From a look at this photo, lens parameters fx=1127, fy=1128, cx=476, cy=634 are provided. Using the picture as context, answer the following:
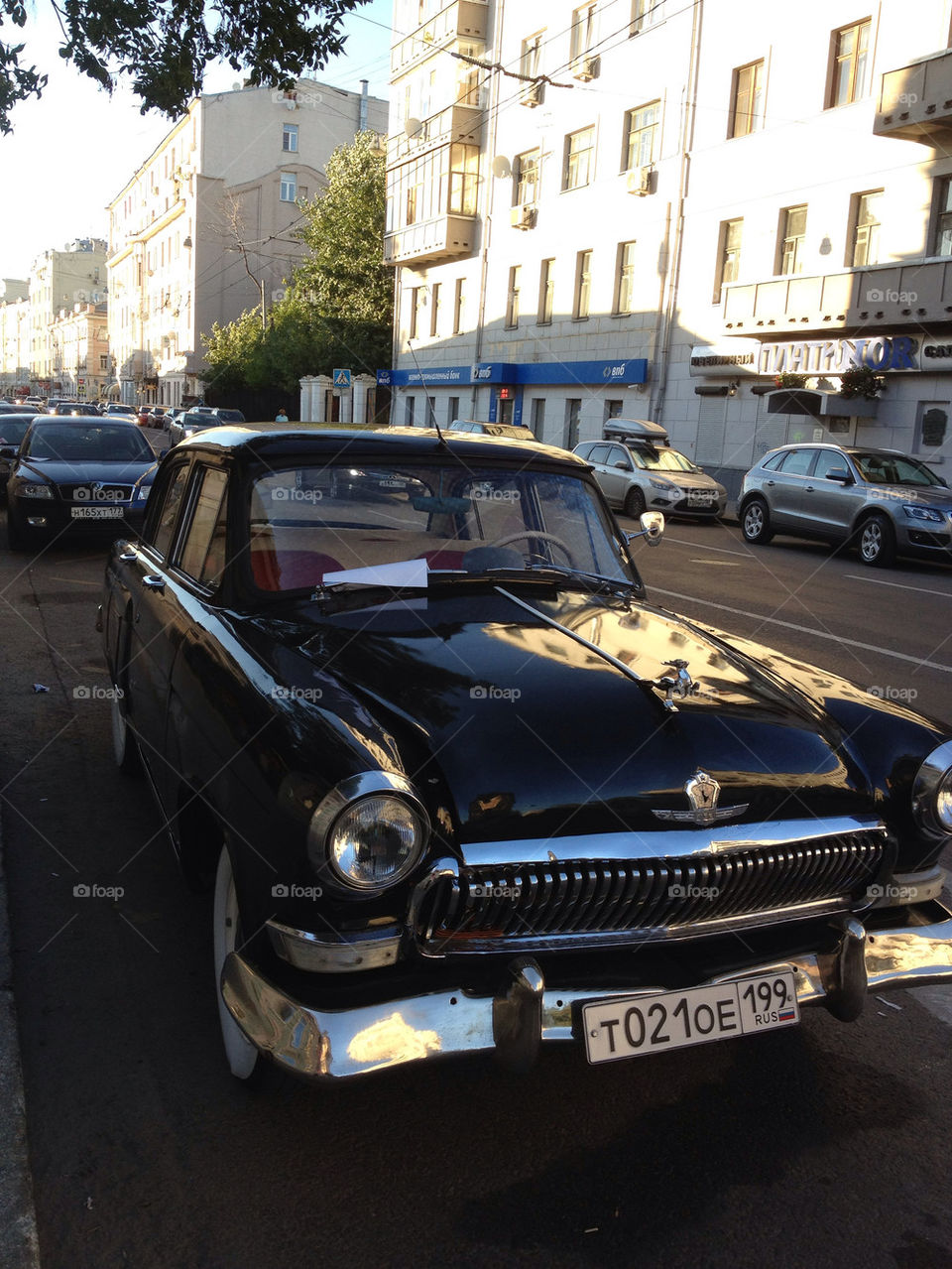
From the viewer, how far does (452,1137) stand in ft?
9.00

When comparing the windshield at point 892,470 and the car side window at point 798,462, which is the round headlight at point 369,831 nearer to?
the windshield at point 892,470

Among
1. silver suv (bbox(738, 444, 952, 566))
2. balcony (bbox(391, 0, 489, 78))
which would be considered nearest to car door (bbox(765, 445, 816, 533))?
silver suv (bbox(738, 444, 952, 566))

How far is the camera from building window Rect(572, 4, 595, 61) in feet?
108

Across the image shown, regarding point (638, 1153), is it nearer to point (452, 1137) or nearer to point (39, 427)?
point (452, 1137)

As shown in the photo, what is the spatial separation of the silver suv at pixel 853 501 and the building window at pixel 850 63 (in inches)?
432

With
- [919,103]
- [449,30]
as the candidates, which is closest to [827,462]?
[919,103]

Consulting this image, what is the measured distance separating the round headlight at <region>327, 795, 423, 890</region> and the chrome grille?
0.28ft

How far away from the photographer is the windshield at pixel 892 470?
16.6 metres

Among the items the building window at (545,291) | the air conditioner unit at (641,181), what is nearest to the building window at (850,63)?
the air conditioner unit at (641,181)

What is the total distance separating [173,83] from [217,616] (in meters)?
8.84

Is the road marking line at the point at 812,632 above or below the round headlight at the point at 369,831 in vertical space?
below

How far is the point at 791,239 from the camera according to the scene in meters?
26.3

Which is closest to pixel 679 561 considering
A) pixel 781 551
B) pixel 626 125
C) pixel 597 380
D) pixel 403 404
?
pixel 781 551

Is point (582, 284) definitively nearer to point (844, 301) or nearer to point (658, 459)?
point (844, 301)
